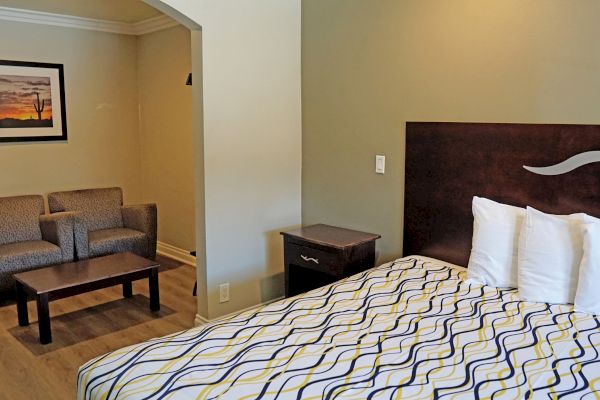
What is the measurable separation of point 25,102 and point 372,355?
4.48 meters

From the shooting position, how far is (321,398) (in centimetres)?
159

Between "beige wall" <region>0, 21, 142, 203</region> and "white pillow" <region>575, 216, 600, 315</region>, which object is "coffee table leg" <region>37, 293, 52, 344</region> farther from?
"white pillow" <region>575, 216, 600, 315</region>

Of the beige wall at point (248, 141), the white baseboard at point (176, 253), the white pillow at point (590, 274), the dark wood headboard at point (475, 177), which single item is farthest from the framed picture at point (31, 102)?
the white pillow at point (590, 274)

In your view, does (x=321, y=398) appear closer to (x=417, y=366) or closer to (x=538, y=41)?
(x=417, y=366)

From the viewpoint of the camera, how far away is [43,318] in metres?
3.44

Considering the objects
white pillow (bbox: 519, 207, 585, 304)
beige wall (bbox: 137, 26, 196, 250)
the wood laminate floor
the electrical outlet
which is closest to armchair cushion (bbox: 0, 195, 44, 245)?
the wood laminate floor

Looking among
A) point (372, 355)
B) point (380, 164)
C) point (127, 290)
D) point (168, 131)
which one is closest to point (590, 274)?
point (372, 355)

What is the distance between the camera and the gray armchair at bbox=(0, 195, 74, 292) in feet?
13.9

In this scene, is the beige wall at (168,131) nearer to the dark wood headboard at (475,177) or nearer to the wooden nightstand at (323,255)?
the wooden nightstand at (323,255)

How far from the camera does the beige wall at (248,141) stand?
3318mm

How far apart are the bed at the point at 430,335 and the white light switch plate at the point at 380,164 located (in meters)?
0.36

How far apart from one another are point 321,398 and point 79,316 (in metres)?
2.90

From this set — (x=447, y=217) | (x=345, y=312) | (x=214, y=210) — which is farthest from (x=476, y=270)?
(x=214, y=210)

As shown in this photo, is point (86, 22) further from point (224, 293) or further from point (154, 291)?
point (224, 293)
